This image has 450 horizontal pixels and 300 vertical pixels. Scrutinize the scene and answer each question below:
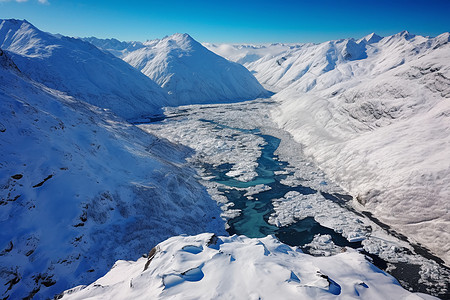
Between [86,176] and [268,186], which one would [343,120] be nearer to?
[268,186]

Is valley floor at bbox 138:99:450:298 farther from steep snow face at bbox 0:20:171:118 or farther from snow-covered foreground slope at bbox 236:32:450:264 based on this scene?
steep snow face at bbox 0:20:171:118

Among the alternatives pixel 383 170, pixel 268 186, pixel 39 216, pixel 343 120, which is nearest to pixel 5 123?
pixel 39 216

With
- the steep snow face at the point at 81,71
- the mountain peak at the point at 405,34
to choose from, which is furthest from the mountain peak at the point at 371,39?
the steep snow face at the point at 81,71

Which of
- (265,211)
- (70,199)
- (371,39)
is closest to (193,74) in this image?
(265,211)

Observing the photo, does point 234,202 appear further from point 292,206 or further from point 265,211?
point 292,206

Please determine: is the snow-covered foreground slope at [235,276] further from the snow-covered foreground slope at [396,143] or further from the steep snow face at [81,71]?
the steep snow face at [81,71]

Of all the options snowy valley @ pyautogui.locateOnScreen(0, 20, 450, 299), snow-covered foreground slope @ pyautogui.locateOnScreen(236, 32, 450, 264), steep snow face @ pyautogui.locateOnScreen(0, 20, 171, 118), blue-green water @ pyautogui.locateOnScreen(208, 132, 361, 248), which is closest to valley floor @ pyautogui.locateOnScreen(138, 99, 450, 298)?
blue-green water @ pyautogui.locateOnScreen(208, 132, 361, 248)
